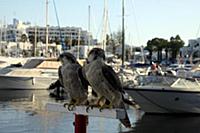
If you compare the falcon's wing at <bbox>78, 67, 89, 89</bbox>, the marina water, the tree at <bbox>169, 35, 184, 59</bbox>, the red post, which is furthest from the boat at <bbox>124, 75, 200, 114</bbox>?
the tree at <bbox>169, 35, 184, 59</bbox>

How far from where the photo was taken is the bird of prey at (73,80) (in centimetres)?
612

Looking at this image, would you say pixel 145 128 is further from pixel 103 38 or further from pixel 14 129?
pixel 103 38

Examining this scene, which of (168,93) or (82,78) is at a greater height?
(82,78)

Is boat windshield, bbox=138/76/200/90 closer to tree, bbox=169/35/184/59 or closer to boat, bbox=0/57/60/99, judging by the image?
boat, bbox=0/57/60/99

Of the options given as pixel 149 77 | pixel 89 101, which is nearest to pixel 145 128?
pixel 149 77

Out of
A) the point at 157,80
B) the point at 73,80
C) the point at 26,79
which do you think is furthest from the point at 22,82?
the point at 73,80

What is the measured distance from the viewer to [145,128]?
19.2 meters

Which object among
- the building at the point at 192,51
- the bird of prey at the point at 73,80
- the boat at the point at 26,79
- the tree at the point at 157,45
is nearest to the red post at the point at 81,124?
the bird of prey at the point at 73,80

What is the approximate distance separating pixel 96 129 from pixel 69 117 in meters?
3.82

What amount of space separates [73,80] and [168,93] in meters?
15.9

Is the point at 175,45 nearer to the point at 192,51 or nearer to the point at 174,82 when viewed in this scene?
the point at 192,51

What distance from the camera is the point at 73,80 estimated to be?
20.6 ft

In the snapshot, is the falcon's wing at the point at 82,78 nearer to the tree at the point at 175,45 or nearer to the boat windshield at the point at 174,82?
the boat windshield at the point at 174,82

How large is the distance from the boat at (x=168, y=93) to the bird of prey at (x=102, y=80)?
15.8 m
